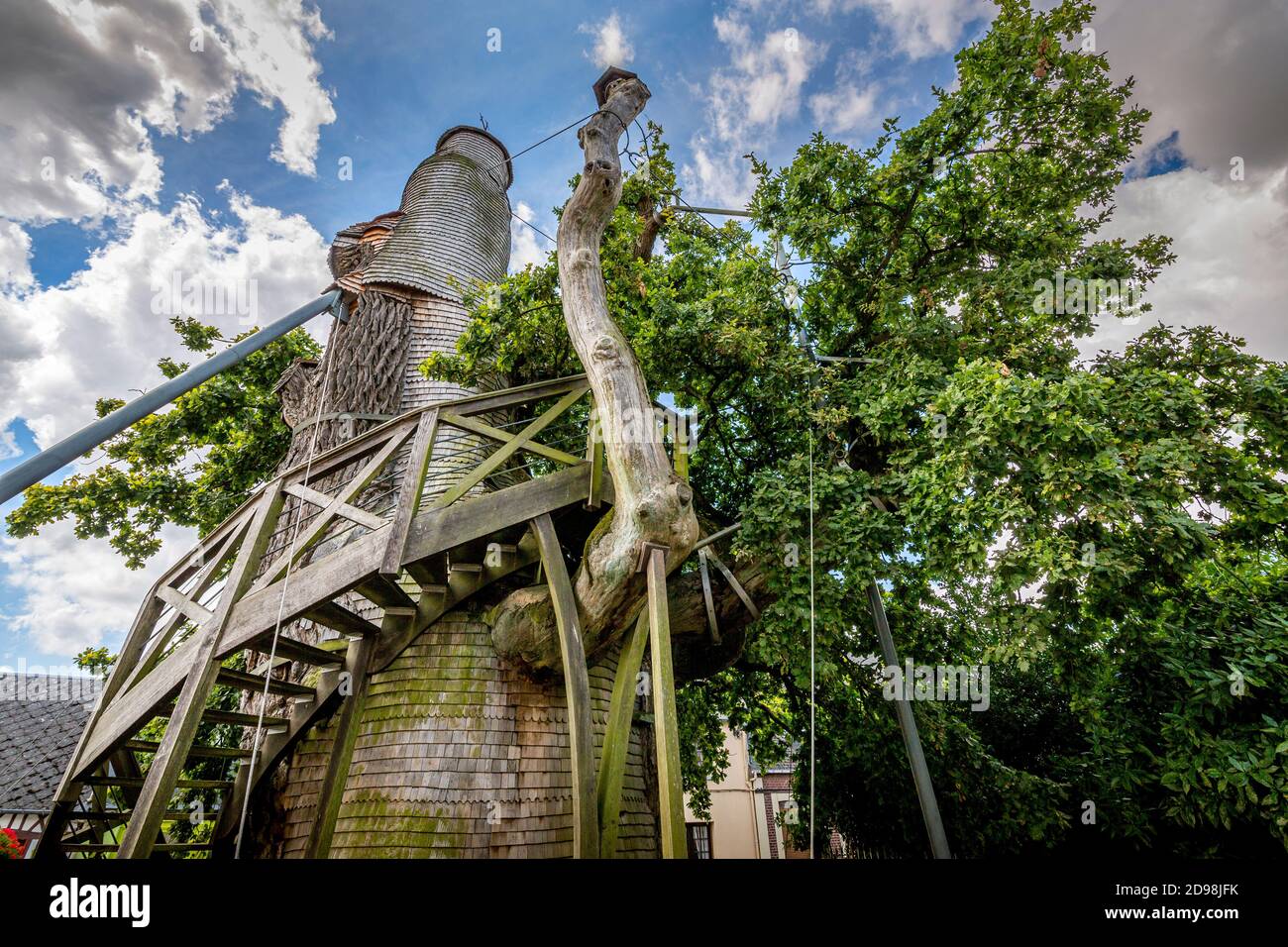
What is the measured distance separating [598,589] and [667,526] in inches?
32.9

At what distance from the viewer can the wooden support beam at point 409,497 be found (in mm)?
3906

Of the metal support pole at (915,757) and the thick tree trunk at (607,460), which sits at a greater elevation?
the thick tree trunk at (607,460)

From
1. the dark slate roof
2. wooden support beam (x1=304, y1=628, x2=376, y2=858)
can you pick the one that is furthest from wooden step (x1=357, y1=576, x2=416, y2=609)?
the dark slate roof

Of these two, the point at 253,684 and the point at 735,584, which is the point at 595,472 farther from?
the point at 253,684

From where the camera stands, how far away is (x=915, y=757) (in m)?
4.50

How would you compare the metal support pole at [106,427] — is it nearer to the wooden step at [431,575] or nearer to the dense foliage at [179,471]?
the wooden step at [431,575]

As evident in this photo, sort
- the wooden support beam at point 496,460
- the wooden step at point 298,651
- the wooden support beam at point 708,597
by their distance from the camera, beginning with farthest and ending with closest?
the wooden support beam at point 708,597, the wooden support beam at point 496,460, the wooden step at point 298,651

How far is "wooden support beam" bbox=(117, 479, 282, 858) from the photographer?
327 cm

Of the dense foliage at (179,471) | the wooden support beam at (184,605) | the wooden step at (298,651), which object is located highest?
the dense foliage at (179,471)

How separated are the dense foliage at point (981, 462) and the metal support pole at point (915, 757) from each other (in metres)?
0.25

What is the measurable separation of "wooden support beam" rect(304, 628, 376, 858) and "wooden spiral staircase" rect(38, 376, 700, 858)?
0.01 metres

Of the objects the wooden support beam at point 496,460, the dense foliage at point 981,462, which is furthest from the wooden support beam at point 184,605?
the dense foliage at point 981,462

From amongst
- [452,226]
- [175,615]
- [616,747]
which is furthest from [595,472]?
[452,226]
